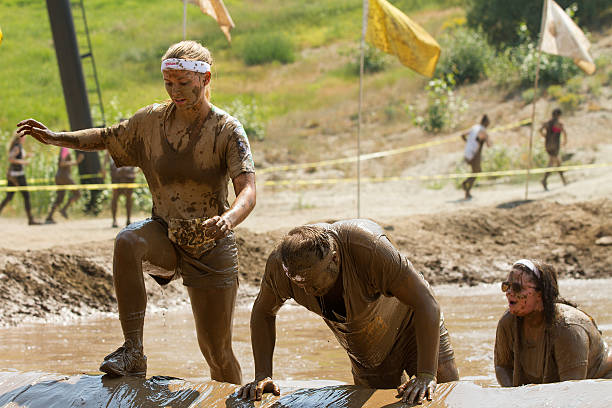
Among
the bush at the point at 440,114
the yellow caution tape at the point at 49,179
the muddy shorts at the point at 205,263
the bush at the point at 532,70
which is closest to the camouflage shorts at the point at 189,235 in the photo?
the muddy shorts at the point at 205,263

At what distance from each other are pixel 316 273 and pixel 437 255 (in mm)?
7847

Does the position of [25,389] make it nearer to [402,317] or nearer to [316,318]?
[402,317]

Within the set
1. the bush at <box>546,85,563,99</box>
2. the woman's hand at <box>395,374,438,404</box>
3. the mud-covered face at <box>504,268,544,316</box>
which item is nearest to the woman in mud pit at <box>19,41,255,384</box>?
the woman's hand at <box>395,374,438,404</box>

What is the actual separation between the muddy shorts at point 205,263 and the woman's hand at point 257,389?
667mm

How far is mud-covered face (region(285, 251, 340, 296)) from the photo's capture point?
3629 mm

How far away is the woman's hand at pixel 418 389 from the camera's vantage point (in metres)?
3.80

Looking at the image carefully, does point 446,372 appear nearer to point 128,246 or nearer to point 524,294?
point 524,294

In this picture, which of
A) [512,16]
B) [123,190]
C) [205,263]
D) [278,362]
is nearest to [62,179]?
[123,190]

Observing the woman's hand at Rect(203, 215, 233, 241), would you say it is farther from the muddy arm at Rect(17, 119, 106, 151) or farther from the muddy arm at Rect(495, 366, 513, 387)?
the muddy arm at Rect(495, 366, 513, 387)

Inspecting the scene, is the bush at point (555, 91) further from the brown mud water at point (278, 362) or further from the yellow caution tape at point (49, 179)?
the yellow caution tape at point (49, 179)

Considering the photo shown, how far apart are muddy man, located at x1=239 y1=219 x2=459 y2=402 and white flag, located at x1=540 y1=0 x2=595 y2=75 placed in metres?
9.87

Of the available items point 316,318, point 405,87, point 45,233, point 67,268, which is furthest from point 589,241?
point 405,87

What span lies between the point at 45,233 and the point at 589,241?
24.8ft

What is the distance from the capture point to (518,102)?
21.8 m
